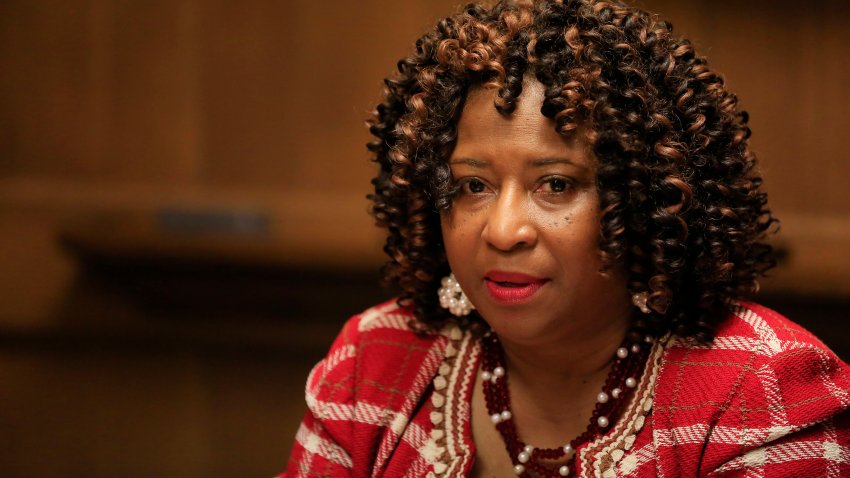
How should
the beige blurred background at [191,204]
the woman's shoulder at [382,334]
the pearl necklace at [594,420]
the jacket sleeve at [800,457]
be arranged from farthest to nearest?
the beige blurred background at [191,204] → the woman's shoulder at [382,334] → the pearl necklace at [594,420] → the jacket sleeve at [800,457]

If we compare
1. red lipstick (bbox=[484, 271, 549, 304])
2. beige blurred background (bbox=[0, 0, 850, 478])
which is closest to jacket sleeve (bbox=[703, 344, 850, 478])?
red lipstick (bbox=[484, 271, 549, 304])

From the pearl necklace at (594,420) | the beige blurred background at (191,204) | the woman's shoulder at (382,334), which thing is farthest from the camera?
the beige blurred background at (191,204)

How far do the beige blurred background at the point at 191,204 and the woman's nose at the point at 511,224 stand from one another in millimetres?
1041

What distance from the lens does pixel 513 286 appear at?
1.13m

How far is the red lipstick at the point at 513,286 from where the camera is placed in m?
1.12

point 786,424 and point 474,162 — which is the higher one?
point 474,162

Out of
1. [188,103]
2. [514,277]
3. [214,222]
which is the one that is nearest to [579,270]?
[514,277]

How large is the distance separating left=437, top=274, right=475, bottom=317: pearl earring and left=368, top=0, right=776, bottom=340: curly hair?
0.23 feet

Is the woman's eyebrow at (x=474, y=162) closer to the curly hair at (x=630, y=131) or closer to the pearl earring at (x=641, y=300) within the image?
the curly hair at (x=630, y=131)

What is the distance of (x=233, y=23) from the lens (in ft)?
7.31

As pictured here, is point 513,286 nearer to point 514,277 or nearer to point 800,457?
point 514,277

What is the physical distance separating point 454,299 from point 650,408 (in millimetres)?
281

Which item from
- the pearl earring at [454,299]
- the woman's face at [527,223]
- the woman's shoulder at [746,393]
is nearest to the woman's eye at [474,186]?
the woman's face at [527,223]

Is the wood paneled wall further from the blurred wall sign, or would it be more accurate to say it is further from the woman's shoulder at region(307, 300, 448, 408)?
the woman's shoulder at region(307, 300, 448, 408)
